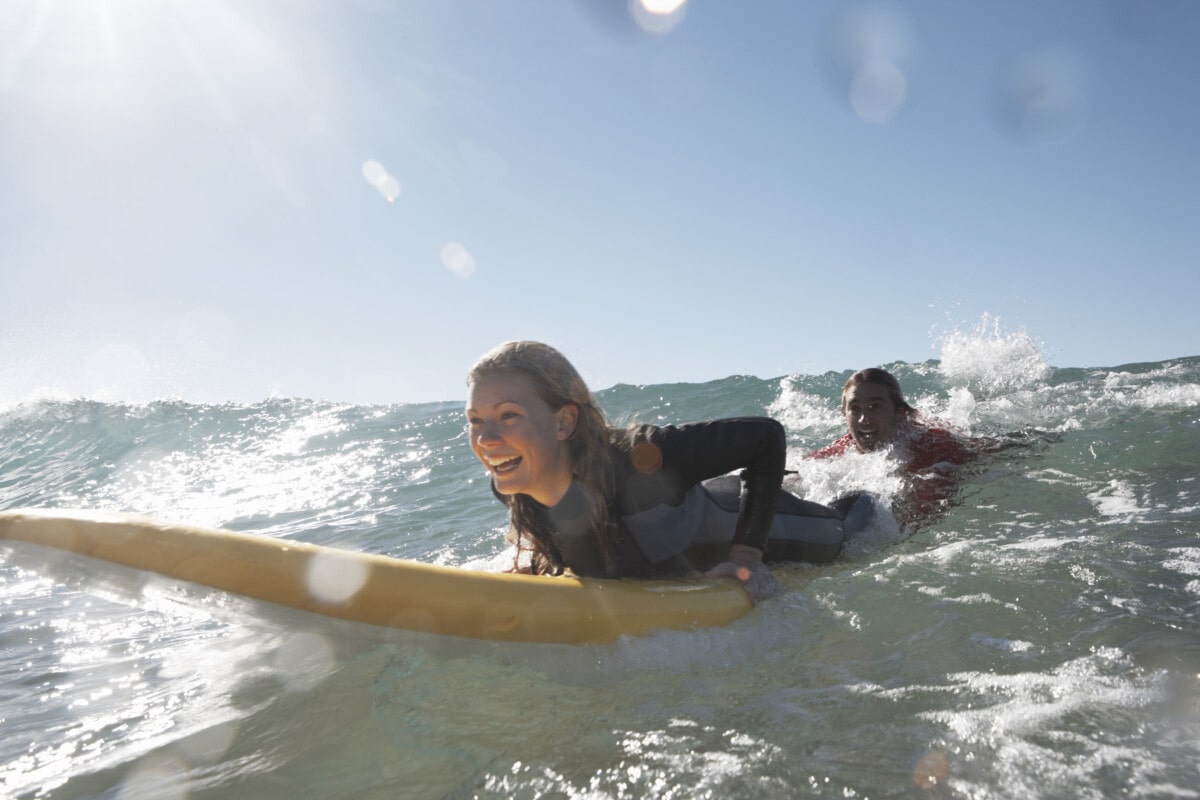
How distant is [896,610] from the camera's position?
2783 mm

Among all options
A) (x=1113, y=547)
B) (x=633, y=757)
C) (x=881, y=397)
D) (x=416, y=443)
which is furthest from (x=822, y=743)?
(x=416, y=443)

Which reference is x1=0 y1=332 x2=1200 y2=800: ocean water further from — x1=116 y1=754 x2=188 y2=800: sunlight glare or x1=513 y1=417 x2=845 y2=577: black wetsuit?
x1=513 y1=417 x2=845 y2=577: black wetsuit

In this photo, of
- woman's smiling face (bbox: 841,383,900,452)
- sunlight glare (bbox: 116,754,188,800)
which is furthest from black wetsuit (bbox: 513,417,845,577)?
woman's smiling face (bbox: 841,383,900,452)

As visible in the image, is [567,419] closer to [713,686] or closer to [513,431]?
[513,431]

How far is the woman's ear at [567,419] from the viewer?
9.09ft

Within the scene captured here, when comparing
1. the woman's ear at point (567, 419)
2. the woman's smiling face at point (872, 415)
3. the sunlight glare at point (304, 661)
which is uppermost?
the woman's ear at point (567, 419)

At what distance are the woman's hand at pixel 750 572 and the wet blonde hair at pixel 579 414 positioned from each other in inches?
18.3

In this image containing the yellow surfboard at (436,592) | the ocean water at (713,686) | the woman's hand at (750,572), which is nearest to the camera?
the ocean water at (713,686)

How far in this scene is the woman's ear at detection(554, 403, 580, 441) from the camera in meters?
2.77

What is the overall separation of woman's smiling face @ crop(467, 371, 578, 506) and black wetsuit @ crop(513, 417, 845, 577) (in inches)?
7.4

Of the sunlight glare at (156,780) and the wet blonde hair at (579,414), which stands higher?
the wet blonde hair at (579,414)

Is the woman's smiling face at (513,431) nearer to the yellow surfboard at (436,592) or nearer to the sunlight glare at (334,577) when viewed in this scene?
the yellow surfboard at (436,592)

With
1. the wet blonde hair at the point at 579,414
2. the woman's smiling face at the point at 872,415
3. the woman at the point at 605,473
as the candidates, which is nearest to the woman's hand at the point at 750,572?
the woman at the point at 605,473

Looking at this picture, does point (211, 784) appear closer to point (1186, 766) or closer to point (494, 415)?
point (494, 415)
